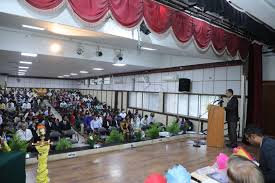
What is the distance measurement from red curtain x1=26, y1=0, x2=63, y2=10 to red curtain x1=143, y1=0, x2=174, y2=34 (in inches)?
62.6

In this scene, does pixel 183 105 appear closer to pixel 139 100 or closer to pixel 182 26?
pixel 139 100

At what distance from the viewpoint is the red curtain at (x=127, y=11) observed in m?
3.84

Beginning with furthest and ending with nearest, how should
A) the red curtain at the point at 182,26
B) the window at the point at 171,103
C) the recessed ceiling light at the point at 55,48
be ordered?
the window at the point at 171,103 < the recessed ceiling light at the point at 55,48 < the red curtain at the point at 182,26

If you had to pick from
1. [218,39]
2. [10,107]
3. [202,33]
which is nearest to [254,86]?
[218,39]

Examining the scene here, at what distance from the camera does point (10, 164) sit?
2.63 metres

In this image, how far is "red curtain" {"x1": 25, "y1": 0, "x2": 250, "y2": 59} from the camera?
357 centimetres

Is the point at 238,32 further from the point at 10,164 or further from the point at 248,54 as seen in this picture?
the point at 10,164

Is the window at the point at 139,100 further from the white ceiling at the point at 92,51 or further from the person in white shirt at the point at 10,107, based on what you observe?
the person in white shirt at the point at 10,107

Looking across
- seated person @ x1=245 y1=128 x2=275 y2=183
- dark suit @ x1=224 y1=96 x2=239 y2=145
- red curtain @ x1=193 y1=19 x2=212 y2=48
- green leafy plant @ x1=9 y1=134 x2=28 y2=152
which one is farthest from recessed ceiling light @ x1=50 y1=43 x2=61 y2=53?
seated person @ x1=245 y1=128 x2=275 y2=183

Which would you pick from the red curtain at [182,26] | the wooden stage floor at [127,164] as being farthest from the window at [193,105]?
the red curtain at [182,26]

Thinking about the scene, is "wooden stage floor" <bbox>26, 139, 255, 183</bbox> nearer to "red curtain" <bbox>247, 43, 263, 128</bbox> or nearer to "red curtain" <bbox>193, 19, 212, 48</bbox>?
"red curtain" <bbox>247, 43, 263, 128</bbox>

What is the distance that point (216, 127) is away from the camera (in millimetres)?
6133

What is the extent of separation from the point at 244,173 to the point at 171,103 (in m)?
9.63

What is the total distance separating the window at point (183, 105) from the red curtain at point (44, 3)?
770 centimetres
